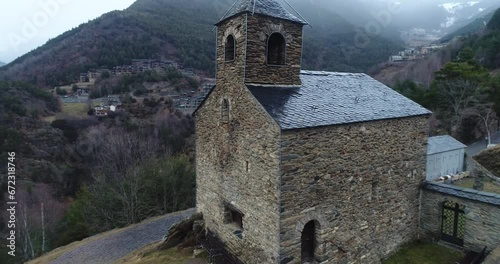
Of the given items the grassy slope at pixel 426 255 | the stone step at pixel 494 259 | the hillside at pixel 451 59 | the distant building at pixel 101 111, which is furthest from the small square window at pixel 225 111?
the hillside at pixel 451 59

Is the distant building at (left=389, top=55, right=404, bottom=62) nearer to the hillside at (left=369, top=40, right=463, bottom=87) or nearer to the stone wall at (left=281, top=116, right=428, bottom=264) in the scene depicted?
the hillside at (left=369, top=40, right=463, bottom=87)

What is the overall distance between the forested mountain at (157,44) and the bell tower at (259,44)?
156 ft

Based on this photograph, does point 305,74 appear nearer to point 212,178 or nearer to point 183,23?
point 212,178

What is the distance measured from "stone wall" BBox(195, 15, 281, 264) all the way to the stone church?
0.12 ft

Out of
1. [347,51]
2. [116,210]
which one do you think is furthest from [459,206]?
[347,51]

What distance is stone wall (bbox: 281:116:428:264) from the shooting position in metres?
9.43

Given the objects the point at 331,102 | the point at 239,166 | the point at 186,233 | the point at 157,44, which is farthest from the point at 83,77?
the point at 331,102

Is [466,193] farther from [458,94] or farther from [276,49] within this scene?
[458,94]

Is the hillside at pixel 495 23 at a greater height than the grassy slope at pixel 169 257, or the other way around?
the hillside at pixel 495 23

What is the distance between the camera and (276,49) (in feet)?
38.6

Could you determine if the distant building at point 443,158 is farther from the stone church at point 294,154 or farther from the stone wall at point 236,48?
the stone wall at point 236,48

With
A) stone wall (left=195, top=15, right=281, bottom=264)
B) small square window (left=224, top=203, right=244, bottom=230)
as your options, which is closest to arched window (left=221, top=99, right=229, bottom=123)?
stone wall (left=195, top=15, right=281, bottom=264)

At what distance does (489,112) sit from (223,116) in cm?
3207

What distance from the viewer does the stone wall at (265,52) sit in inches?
424
